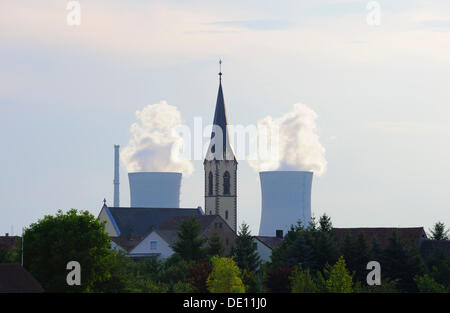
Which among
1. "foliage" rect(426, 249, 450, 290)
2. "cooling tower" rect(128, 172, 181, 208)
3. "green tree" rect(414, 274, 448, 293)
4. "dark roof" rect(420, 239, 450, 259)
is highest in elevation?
"cooling tower" rect(128, 172, 181, 208)

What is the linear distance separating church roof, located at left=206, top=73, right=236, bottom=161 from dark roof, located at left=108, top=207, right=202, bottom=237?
10887 millimetres

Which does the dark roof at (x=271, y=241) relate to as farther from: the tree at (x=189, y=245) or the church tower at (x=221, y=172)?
the church tower at (x=221, y=172)

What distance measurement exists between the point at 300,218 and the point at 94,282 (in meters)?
74.2

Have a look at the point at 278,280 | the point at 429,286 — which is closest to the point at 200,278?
the point at 278,280

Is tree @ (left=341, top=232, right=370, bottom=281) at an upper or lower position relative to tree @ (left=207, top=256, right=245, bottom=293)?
upper

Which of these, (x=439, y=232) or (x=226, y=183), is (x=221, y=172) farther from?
(x=439, y=232)

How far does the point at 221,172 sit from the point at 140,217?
51.6 ft

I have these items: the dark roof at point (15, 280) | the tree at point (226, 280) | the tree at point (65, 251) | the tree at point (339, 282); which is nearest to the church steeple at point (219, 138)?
the tree at point (65, 251)

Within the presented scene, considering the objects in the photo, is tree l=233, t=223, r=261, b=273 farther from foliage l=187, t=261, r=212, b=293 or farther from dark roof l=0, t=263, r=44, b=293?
dark roof l=0, t=263, r=44, b=293

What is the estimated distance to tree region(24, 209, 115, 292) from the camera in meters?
58.4

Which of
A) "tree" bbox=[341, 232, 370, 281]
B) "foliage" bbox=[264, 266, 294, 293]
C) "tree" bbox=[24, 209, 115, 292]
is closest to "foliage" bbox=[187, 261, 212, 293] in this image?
"foliage" bbox=[264, 266, 294, 293]
